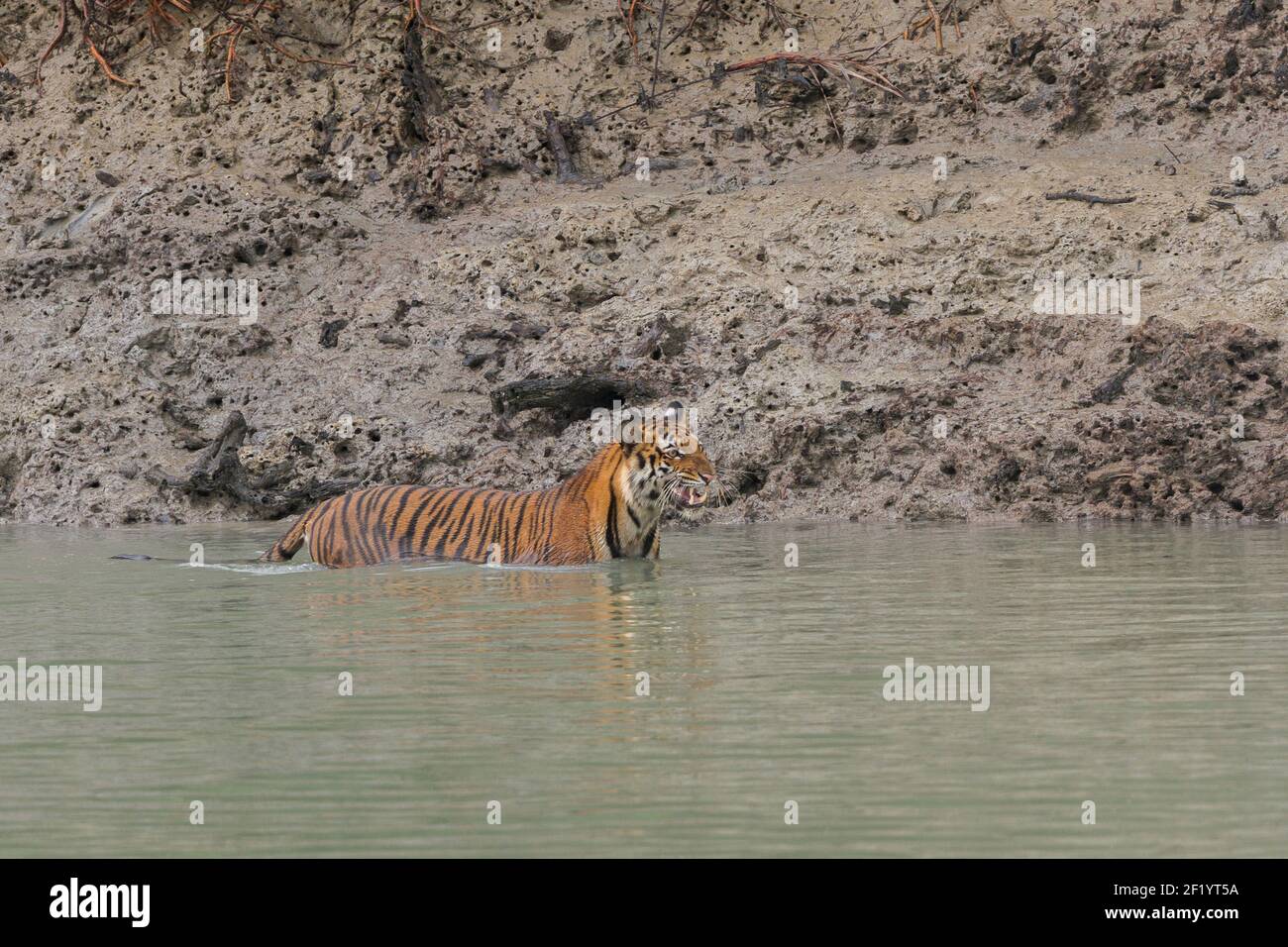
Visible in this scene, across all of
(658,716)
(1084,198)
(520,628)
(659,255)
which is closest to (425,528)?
(520,628)

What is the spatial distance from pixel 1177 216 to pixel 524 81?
6.86m

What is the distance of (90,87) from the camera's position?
20812 millimetres

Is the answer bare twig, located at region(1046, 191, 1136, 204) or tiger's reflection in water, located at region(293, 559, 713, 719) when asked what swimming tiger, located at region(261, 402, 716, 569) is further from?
bare twig, located at region(1046, 191, 1136, 204)

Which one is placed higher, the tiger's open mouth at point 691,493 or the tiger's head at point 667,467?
the tiger's head at point 667,467

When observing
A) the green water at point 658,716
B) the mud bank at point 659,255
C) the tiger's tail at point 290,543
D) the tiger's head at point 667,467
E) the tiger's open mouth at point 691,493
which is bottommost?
the green water at point 658,716

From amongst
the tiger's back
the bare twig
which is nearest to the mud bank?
the bare twig

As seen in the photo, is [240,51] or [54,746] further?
[240,51]

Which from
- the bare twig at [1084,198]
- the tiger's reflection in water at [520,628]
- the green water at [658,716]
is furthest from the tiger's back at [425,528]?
the bare twig at [1084,198]

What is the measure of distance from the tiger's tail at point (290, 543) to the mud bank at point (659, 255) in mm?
3250

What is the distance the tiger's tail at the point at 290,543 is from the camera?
39.3ft

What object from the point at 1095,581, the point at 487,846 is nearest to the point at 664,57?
the point at 1095,581

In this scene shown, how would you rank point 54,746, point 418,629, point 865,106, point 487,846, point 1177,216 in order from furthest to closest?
point 865,106 < point 1177,216 < point 418,629 < point 54,746 < point 487,846

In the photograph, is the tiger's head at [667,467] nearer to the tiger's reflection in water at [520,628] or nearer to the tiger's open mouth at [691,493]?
the tiger's open mouth at [691,493]
